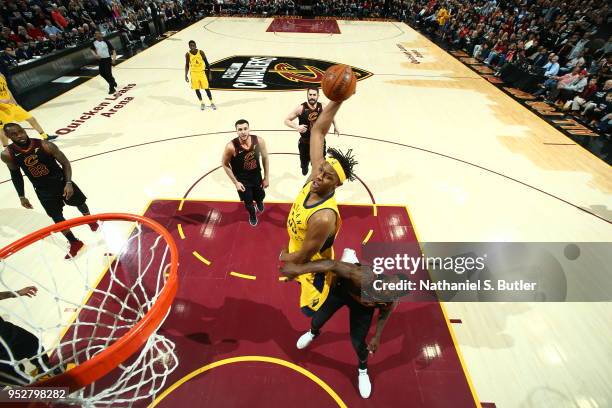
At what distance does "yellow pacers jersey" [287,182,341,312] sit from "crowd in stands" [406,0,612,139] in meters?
9.31

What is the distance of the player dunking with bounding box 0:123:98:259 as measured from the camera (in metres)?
3.85

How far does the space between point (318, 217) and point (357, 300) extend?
86 centimetres

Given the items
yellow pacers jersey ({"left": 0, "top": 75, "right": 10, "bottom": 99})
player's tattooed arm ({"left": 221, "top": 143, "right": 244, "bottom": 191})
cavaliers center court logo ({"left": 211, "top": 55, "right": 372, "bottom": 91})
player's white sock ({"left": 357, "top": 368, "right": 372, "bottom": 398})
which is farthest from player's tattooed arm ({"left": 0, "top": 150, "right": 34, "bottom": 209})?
cavaliers center court logo ({"left": 211, "top": 55, "right": 372, "bottom": 91})

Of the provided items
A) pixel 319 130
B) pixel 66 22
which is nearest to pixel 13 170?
pixel 319 130

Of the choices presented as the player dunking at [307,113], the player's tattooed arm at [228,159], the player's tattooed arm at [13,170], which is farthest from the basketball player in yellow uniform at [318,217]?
the player's tattooed arm at [13,170]

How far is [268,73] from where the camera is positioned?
39.7 ft

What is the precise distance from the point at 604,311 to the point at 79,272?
6873 millimetres

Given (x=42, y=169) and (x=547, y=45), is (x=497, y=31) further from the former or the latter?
(x=42, y=169)

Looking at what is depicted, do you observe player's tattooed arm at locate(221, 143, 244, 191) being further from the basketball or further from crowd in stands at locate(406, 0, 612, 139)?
crowd in stands at locate(406, 0, 612, 139)

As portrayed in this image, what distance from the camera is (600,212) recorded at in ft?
19.5

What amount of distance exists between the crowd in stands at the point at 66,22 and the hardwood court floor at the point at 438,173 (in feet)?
10.9

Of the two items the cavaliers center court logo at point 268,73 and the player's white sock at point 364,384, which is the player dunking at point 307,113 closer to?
the player's white sock at point 364,384

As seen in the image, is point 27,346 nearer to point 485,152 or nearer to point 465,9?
point 485,152

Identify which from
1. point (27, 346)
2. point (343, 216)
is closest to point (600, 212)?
point (343, 216)
